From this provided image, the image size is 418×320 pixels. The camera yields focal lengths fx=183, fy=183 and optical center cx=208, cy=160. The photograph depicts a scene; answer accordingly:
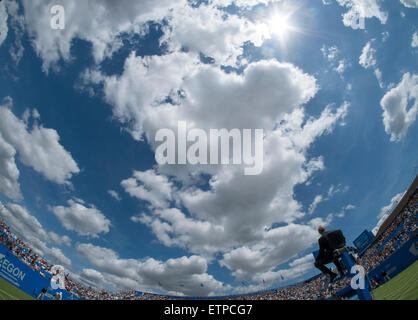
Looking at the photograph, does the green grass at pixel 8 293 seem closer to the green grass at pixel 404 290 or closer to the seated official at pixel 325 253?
the seated official at pixel 325 253

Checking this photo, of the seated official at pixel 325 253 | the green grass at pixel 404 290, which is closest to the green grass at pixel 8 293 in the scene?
the seated official at pixel 325 253

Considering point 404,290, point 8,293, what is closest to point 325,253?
point 404,290

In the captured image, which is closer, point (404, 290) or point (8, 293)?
point (404, 290)

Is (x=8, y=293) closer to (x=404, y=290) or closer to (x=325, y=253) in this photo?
(x=325, y=253)

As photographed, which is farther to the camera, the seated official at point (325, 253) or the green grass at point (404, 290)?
the green grass at point (404, 290)

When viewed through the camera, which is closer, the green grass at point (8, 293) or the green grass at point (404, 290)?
the green grass at point (404, 290)

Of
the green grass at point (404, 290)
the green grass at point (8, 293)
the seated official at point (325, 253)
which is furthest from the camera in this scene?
the green grass at point (8, 293)

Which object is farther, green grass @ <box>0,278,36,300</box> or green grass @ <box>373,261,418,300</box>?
green grass @ <box>0,278,36,300</box>

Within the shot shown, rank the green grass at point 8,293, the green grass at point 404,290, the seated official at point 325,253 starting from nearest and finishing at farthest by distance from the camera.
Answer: the seated official at point 325,253 → the green grass at point 404,290 → the green grass at point 8,293

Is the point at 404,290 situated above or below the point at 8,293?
below

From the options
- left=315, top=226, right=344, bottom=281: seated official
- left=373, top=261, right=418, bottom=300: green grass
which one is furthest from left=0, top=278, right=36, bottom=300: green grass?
left=373, top=261, right=418, bottom=300: green grass

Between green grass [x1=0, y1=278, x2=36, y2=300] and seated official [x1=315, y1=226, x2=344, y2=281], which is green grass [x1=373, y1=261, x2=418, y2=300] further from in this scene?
green grass [x1=0, y1=278, x2=36, y2=300]
